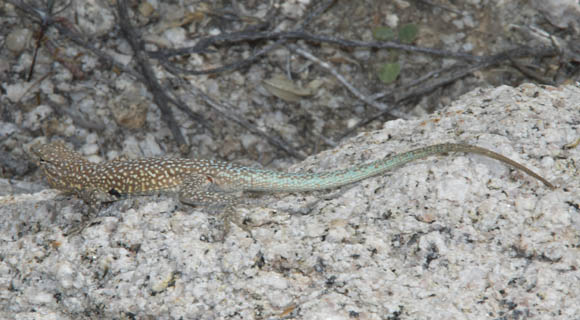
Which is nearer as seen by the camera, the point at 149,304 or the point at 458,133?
the point at 149,304

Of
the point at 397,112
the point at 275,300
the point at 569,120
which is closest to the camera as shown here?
the point at 275,300

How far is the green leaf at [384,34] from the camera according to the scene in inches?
209

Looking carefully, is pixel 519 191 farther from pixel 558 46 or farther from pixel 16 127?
pixel 16 127

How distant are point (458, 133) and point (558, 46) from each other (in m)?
2.26

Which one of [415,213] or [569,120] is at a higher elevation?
[569,120]

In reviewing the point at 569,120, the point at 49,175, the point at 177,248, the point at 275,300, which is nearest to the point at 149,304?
the point at 177,248

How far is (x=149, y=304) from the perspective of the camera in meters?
2.35

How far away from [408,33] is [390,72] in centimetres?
43

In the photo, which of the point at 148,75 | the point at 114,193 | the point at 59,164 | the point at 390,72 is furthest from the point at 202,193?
the point at 390,72

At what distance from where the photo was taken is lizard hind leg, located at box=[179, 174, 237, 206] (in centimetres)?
307

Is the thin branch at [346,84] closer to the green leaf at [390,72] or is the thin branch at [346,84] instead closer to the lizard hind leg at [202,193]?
the green leaf at [390,72]

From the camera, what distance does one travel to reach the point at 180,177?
340 centimetres

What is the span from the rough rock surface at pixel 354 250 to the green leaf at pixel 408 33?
2.44 m

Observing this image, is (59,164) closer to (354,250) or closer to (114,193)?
(114,193)
